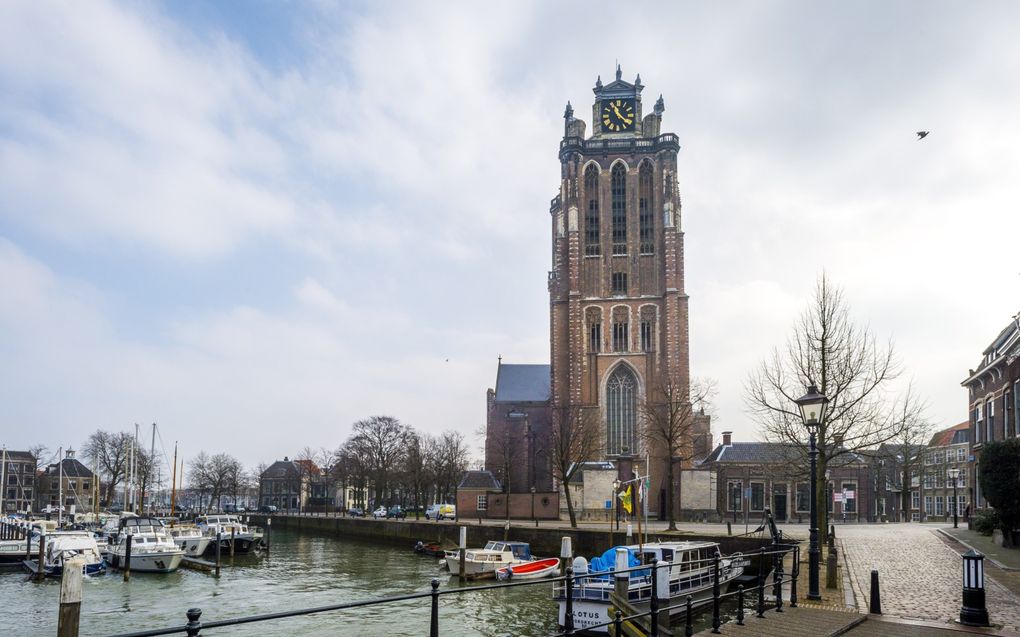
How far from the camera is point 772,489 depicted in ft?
219

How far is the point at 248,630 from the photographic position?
28297mm

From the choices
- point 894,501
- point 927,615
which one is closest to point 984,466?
point 927,615

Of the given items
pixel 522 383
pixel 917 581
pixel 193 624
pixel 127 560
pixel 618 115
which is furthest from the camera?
pixel 522 383

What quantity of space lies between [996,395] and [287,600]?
114 feet

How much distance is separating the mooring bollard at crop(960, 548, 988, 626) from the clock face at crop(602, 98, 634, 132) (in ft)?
248

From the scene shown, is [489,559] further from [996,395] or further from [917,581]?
[996,395]

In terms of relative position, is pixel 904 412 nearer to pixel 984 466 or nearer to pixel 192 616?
pixel 984 466

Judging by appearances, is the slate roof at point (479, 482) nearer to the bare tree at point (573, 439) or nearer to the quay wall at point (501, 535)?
the bare tree at point (573, 439)

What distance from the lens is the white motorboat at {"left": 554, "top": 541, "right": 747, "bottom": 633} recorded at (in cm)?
2511

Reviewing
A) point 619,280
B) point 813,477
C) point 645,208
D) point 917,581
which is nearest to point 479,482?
point 619,280

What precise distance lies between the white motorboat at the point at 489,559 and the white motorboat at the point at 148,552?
1606 cm

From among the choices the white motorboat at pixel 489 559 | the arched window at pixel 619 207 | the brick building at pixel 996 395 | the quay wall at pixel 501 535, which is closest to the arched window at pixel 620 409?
the arched window at pixel 619 207

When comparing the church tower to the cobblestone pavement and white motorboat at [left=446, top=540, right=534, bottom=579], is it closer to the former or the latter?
white motorboat at [left=446, top=540, right=534, bottom=579]

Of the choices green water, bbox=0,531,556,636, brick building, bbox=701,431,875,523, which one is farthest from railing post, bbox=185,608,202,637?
brick building, bbox=701,431,875,523
